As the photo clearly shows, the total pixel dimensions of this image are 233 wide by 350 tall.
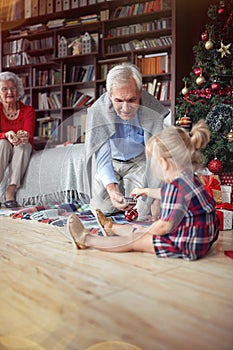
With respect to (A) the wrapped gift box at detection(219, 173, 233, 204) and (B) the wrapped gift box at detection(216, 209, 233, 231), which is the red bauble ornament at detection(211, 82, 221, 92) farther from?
(B) the wrapped gift box at detection(216, 209, 233, 231)

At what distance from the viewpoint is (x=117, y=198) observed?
0.55 meters

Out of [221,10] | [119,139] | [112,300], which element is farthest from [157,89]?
[112,300]

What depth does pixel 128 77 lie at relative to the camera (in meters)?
0.57

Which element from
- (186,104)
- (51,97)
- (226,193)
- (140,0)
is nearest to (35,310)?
(140,0)

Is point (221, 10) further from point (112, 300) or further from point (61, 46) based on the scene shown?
point (61, 46)

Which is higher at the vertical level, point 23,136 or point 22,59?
point 22,59

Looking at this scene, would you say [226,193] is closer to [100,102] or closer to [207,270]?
[207,270]

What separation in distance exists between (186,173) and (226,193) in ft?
2.53

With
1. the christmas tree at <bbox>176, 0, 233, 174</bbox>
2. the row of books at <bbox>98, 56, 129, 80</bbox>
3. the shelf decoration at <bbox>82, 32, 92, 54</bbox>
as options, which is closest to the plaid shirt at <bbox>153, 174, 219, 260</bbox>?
the christmas tree at <bbox>176, 0, 233, 174</bbox>

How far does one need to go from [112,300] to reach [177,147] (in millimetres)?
218

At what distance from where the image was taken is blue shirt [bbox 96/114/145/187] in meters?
0.51

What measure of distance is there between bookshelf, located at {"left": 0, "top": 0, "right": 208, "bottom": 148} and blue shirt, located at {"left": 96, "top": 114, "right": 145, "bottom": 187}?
93 cm

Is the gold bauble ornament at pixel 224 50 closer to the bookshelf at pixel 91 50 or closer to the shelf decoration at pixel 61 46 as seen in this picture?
the bookshelf at pixel 91 50

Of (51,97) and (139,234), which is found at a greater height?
(51,97)
